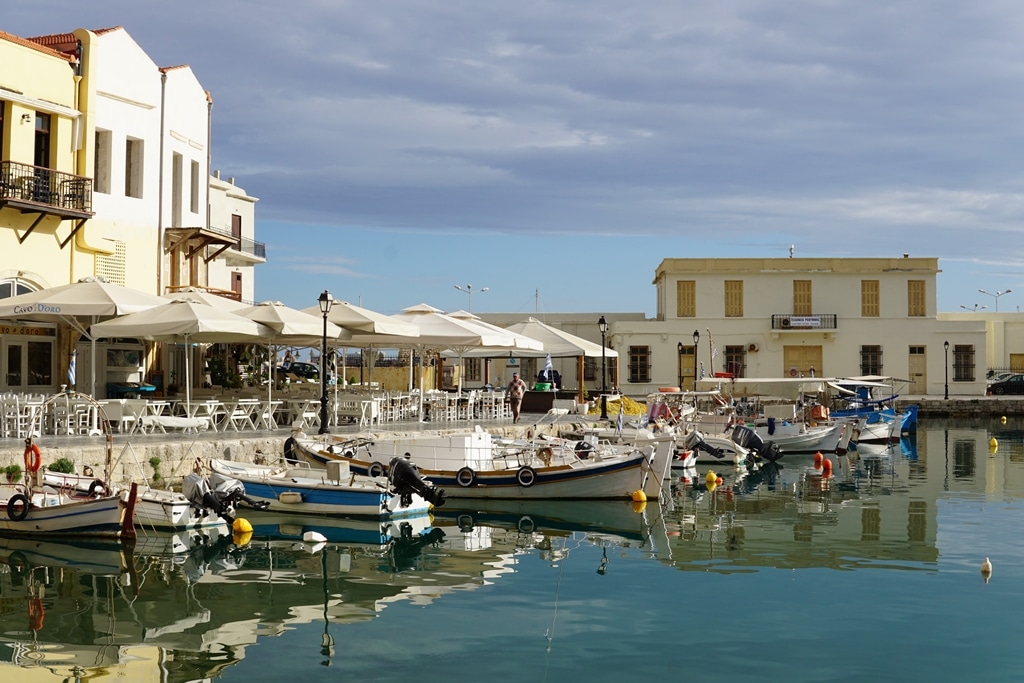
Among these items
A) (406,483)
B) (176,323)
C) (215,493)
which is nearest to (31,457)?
(215,493)

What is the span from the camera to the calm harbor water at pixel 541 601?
942 centimetres

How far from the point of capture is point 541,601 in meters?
11.9

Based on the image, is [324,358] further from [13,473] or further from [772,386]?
[772,386]

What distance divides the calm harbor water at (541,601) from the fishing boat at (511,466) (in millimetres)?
886

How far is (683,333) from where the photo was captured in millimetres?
50125

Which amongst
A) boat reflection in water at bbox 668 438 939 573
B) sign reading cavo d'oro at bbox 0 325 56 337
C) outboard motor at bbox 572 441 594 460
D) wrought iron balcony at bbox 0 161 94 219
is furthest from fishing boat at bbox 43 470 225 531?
wrought iron balcony at bbox 0 161 94 219

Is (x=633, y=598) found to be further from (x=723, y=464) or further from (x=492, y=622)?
A: (x=723, y=464)

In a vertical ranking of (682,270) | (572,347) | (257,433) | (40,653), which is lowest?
(40,653)

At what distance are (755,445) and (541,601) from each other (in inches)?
697

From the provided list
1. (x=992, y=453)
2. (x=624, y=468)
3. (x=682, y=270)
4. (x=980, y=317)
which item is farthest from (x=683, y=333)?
(x=624, y=468)

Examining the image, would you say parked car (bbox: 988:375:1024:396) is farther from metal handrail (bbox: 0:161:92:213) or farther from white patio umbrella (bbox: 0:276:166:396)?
white patio umbrella (bbox: 0:276:166:396)

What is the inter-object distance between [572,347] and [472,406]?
5.01 meters

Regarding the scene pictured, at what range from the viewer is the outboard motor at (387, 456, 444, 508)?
16.8 m

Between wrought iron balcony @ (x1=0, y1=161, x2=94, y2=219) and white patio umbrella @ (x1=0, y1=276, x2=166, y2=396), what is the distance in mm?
3335
